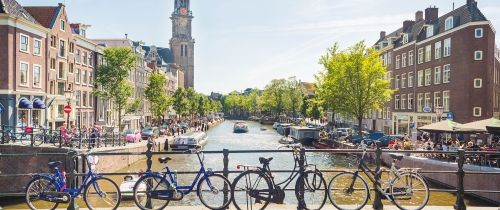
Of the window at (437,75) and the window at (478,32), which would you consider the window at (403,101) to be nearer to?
the window at (437,75)

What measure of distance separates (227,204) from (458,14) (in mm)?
46959

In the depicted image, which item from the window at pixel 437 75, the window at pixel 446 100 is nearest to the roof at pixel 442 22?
the window at pixel 437 75

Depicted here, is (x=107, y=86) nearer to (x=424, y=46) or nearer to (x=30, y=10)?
(x=30, y=10)

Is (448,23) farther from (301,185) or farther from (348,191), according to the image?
(301,185)

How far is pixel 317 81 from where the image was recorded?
182 feet

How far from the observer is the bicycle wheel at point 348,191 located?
885cm

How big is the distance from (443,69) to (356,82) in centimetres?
983

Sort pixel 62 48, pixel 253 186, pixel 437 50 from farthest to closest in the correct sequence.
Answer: pixel 437 50 < pixel 62 48 < pixel 253 186

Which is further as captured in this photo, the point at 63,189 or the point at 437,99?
the point at 437,99

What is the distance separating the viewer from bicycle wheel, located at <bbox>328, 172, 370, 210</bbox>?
8.85 m

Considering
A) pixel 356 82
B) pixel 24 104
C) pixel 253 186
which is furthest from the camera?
pixel 356 82

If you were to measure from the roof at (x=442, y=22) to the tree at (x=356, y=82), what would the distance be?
28.9 feet

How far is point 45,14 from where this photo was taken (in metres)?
44.9

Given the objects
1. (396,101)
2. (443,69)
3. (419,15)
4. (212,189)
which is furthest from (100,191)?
(419,15)
